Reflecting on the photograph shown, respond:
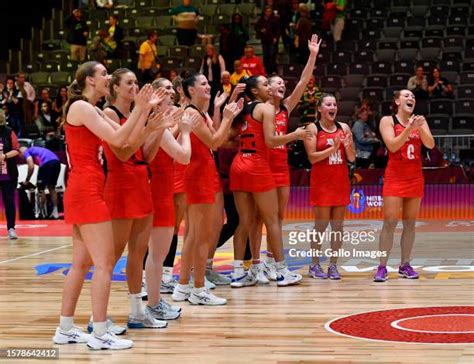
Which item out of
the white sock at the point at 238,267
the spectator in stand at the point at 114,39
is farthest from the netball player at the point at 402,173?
the spectator in stand at the point at 114,39

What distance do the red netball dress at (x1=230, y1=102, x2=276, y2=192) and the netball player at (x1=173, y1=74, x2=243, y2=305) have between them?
0.65m

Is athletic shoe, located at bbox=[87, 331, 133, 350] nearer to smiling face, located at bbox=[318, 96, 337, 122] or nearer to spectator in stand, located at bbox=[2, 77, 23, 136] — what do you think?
smiling face, located at bbox=[318, 96, 337, 122]

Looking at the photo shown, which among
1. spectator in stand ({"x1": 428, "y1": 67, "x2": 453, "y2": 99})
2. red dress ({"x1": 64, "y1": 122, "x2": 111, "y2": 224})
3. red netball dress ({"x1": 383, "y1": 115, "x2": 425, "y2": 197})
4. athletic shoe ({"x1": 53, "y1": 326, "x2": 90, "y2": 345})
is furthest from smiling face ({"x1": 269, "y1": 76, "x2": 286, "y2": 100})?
spectator in stand ({"x1": 428, "y1": 67, "x2": 453, "y2": 99})

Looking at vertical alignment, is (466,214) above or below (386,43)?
below

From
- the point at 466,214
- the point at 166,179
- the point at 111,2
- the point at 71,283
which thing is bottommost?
the point at 466,214

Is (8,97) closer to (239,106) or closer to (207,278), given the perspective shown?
(207,278)

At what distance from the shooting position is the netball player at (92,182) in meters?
5.46

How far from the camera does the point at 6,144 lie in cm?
1194

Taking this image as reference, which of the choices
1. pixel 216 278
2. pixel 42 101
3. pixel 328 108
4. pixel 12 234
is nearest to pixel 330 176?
pixel 328 108

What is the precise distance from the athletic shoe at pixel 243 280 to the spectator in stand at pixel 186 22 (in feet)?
37.5

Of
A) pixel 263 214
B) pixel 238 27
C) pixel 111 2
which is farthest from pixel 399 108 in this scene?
pixel 111 2

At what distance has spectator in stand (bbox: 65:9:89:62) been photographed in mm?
19109

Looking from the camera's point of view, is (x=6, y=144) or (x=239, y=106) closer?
(x=239, y=106)

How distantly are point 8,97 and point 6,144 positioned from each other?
205 inches
